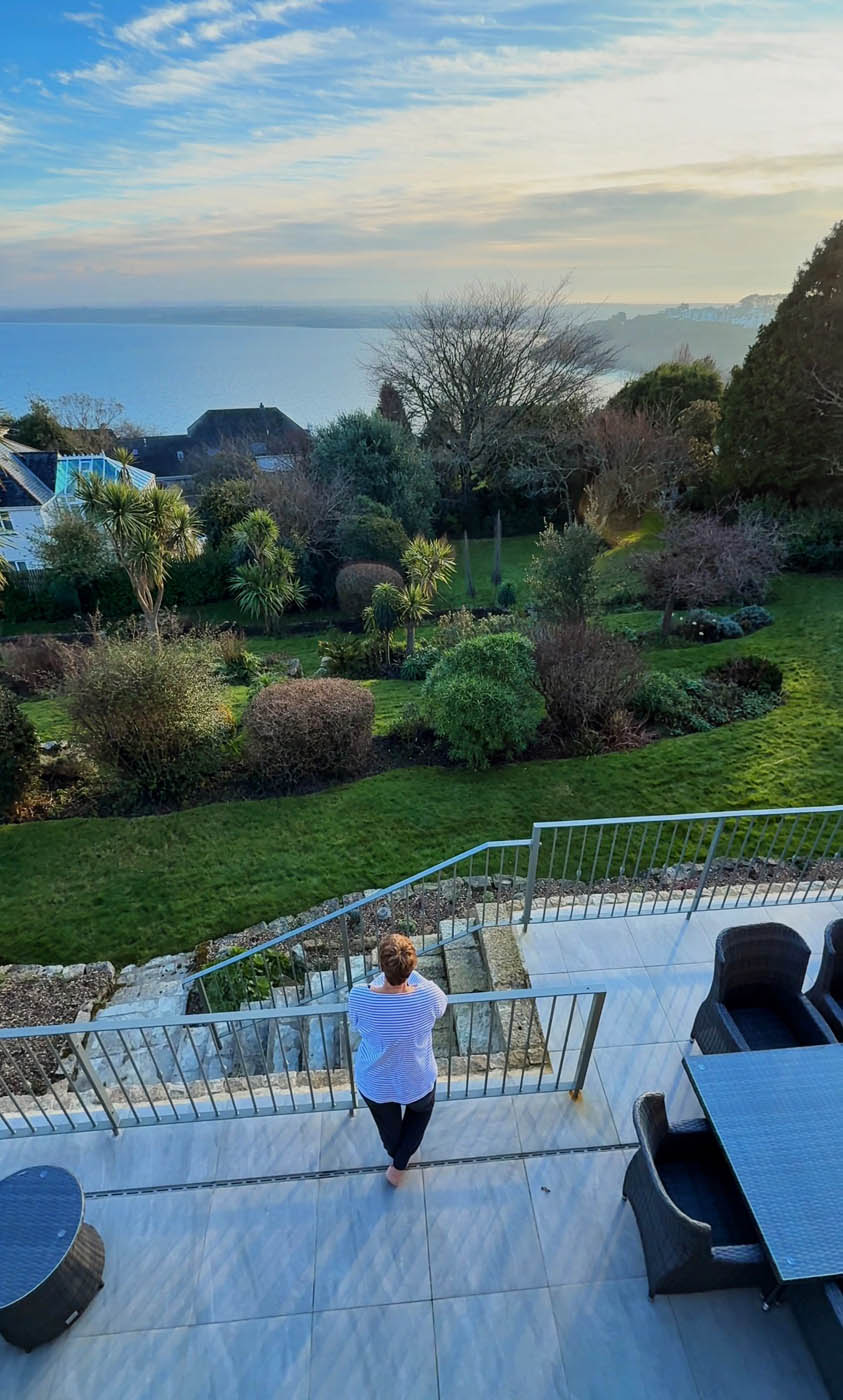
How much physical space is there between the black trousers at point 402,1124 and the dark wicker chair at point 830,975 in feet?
8.05

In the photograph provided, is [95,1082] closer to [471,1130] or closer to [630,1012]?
[471,1130]

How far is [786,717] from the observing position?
8.98m

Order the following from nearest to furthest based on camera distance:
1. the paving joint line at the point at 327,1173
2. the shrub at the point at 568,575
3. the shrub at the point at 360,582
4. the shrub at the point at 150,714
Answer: the paving joint line at the point at 327,1173 → the shrub at the point at 150,714 → the shrub at the point at 568,575 → the shrub at the point at 360,582

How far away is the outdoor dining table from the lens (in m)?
2.60

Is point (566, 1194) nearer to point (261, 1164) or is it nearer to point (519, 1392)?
point (519, 1392)

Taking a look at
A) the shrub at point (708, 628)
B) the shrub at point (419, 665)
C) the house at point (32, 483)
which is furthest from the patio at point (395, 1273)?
the house at point (32, 483)

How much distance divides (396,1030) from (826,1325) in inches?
83.2

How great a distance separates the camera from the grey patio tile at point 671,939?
491 centimetres

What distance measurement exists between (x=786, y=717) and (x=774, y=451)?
418 inches

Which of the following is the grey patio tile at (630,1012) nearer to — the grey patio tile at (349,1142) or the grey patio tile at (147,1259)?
the grey patio tile at (349,1142)

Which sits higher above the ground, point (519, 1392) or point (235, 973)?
point (519, 1392)

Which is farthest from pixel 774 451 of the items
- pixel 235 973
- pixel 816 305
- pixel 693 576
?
pixel 235 973

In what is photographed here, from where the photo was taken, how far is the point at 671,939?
5.07m

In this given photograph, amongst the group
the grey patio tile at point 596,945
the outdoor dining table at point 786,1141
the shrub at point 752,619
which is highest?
the outdoor dining table at point 786,1141
